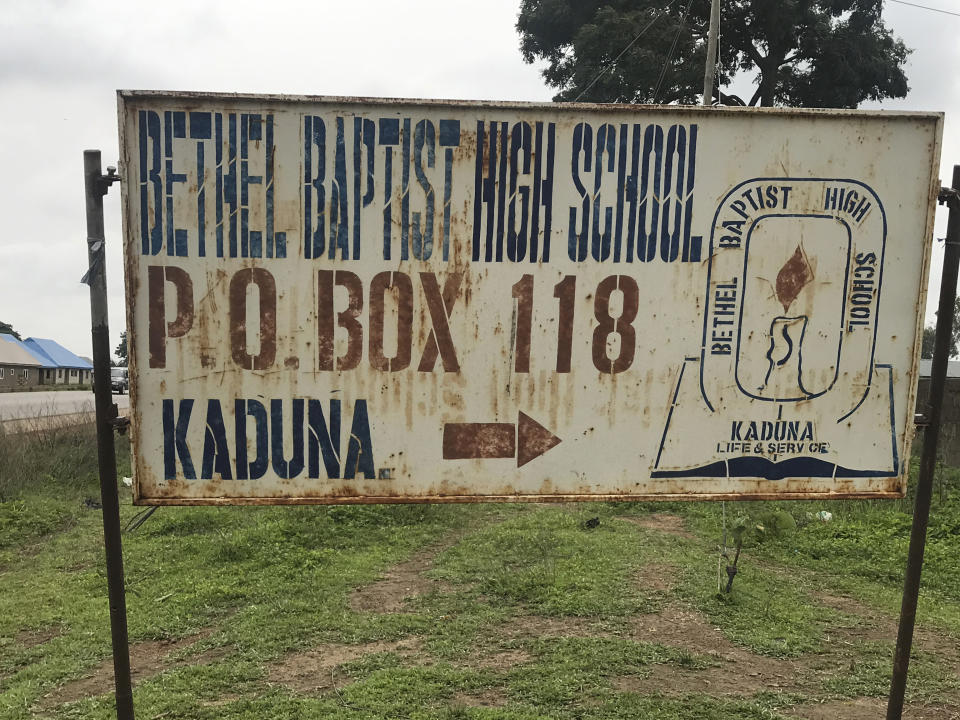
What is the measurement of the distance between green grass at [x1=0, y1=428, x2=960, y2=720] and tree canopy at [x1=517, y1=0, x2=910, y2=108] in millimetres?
10797

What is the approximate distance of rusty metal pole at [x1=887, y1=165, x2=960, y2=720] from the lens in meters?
2.65

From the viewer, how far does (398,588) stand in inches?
251

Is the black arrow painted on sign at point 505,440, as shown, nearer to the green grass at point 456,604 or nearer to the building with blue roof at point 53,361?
the green grass at point 456,604

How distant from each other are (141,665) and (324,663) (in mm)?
1358

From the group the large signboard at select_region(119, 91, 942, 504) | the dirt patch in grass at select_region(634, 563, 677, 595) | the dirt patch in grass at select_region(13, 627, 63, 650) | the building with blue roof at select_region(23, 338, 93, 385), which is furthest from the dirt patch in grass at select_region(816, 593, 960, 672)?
the building with blue roof at select_region(23, 338, 93, 385)

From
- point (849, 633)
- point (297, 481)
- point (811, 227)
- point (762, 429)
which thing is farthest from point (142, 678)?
point (849, 633)

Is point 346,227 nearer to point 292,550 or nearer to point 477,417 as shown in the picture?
point 477,417

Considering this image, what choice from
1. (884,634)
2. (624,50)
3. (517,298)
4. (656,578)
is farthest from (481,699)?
(624,50)

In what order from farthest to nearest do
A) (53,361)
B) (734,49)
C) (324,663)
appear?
(53,361) < (734,49) < (324,663)

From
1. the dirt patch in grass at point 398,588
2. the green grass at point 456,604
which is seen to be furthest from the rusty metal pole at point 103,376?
the dirt patch in grass at point 398,588

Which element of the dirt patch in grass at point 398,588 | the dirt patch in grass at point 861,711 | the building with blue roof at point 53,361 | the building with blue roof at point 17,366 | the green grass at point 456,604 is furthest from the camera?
the building with blue roof at point 53,361

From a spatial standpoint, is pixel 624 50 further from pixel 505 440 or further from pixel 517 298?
pixel 505 440

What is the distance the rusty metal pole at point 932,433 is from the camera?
265 centimetres

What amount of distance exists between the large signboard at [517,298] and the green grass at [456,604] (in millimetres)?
2244
